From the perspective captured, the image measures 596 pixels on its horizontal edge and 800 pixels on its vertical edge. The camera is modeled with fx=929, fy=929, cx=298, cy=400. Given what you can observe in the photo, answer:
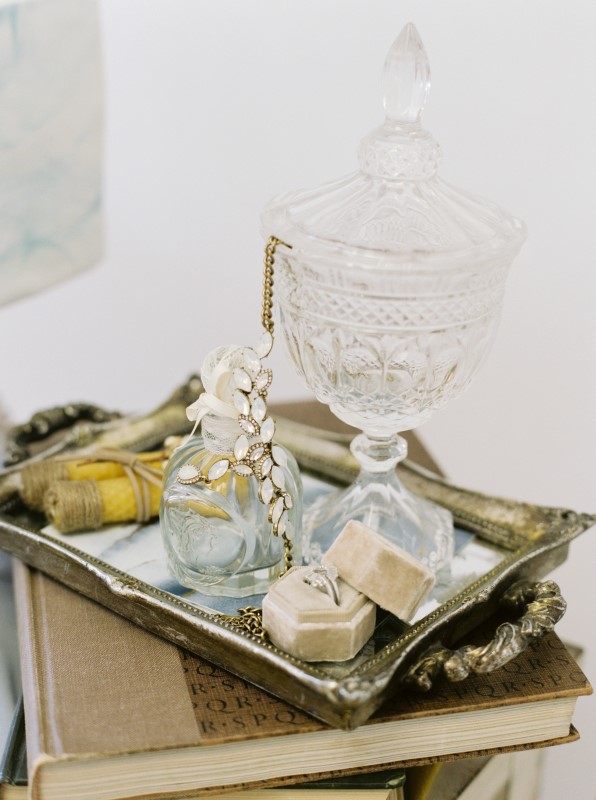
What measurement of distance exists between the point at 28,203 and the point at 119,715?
1.88 ft

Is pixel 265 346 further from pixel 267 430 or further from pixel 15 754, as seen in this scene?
pixel 15 754

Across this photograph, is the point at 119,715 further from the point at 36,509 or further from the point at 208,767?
the point at 36,509

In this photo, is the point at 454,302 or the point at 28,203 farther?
the point at 28,203

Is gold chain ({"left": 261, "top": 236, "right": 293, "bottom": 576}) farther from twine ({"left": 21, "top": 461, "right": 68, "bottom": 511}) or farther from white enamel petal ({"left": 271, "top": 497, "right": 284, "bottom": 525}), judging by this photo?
twine ({"left": 21, "top": 461, "right": 68, "bottom": 511})

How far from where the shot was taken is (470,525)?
95cm

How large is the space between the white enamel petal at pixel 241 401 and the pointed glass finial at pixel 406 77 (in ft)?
0.87

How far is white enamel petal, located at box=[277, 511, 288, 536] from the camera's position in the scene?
79cm

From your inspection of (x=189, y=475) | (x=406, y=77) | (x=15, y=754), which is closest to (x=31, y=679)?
(x=15, y=754)

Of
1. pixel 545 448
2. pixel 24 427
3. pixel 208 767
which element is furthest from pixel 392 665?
pixel 545 448

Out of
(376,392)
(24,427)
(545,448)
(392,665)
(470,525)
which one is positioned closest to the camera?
(392,665)

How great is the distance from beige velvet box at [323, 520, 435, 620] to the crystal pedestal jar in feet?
0.43

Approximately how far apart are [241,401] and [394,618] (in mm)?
223

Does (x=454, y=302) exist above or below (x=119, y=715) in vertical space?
above

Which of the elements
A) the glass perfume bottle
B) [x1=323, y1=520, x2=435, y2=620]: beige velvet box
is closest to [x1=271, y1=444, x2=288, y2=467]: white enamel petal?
the glass perfume bottle
